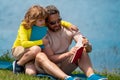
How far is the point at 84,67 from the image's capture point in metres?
6.23

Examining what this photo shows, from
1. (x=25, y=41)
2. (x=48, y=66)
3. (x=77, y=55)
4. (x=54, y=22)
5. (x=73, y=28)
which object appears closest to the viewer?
(x=48, y=66)

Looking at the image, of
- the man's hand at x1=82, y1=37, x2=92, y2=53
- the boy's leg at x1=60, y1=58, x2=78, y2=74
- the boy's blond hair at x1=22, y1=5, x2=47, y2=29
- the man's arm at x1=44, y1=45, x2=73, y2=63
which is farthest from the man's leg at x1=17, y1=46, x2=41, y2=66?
the man's hand at x1=82, y1=37, x2=92, y2=53

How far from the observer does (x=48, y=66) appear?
20.0 ft

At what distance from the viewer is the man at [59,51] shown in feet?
20.1

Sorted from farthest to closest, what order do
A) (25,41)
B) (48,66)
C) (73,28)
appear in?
1. (73,28)
2. (25,41)
3. (48,66)

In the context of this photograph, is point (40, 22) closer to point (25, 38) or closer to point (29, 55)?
point (25, 38)

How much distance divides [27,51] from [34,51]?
0.75ft

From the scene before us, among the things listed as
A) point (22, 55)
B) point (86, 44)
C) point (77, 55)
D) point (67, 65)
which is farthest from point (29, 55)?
point (86, 44)

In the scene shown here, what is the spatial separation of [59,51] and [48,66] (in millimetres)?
761

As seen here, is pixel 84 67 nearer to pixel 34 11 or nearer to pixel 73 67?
pixel 73 67

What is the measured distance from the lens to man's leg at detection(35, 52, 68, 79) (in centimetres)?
595

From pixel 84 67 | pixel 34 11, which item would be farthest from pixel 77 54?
pixel 34 11

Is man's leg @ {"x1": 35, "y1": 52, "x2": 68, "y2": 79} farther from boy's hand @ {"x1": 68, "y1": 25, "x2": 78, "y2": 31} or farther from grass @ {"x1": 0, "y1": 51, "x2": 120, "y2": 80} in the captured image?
boy's hand @ {"x1": 68, "y1": 25, "x2": 78, "y2": 31}

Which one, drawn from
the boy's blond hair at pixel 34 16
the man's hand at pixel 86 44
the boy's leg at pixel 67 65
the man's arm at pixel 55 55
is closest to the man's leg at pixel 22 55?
the man's arm at pixel 55 55
